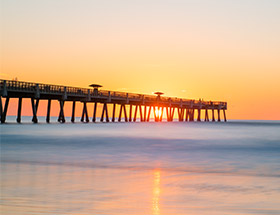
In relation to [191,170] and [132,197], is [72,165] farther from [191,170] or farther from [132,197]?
[132,197]

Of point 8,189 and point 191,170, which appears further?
point 191,170

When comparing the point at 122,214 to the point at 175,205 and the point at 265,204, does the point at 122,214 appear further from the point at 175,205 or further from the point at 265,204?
the point at 265,204

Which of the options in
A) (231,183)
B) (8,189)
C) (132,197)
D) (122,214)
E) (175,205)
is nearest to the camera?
(122,214)

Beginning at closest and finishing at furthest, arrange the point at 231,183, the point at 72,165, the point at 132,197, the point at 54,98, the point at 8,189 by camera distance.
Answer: the point at 132,197
the point at 8,189
the point at 231,183
the point at 72,165
the point at 54,98

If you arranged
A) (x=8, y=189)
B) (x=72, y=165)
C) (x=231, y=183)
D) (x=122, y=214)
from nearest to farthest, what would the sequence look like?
1. (x=122, y=214)
2. (x=8, y=189)
3. (x=231, y=183)
4. (x=72, y=165)

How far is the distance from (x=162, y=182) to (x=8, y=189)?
11.8 feet

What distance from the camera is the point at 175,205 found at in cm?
795

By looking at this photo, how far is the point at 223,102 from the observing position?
112 meters

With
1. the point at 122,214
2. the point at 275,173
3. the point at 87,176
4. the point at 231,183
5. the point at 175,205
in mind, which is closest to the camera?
the point at 122,214

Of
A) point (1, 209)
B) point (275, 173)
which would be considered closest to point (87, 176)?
point (1, 209)

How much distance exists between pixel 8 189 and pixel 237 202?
4.54 metres

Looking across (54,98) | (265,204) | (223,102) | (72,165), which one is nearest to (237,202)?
(265,204)

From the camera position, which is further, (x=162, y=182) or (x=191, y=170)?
(x=191, y=170)

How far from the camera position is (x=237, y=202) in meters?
8.27
